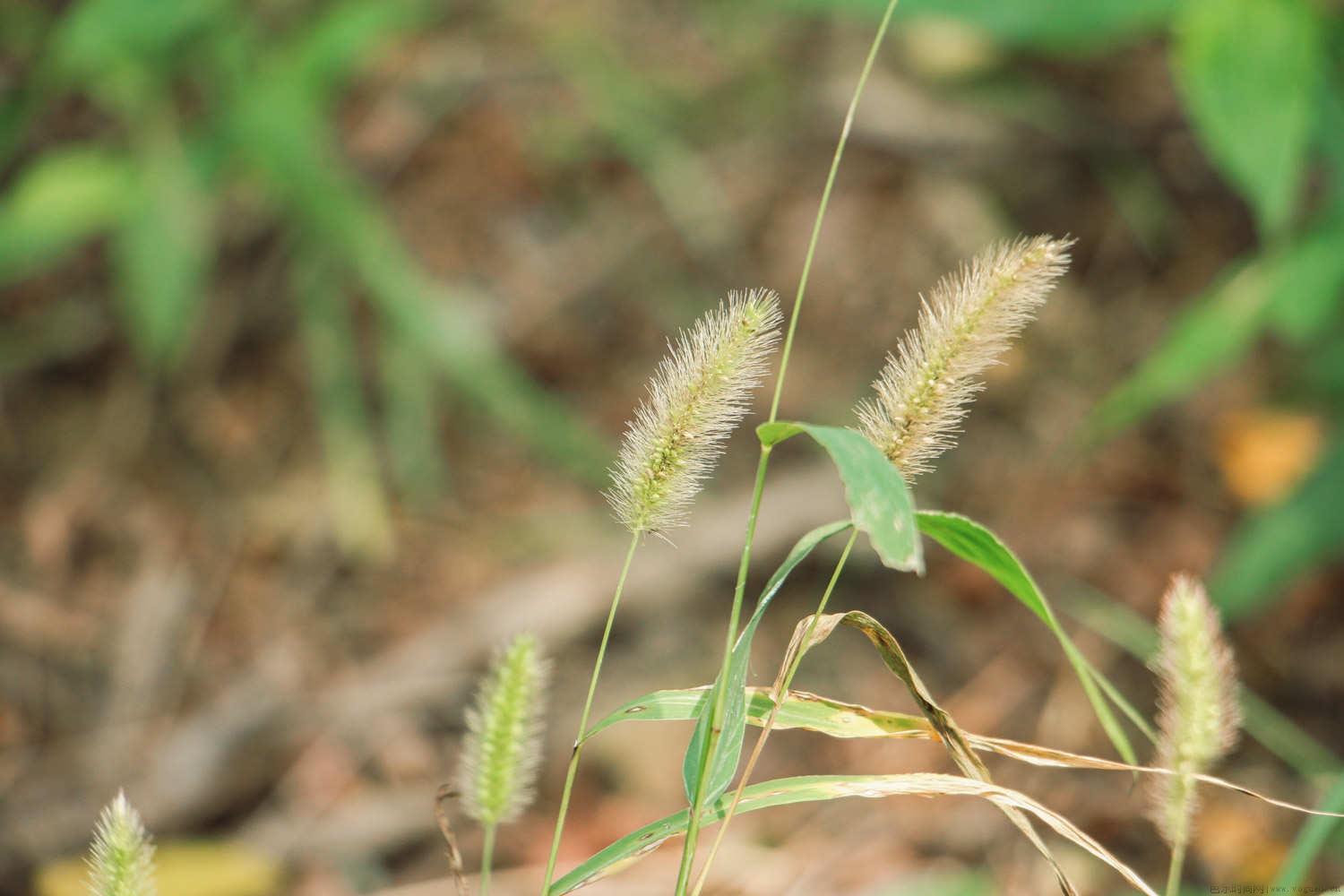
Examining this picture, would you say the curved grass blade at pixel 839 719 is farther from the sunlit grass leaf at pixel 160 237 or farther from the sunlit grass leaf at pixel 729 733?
the sunlit grass leaf at pixel 160 237

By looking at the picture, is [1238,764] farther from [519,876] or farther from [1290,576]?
[519,876]

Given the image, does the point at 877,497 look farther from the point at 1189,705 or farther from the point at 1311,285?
the point at 1311,285

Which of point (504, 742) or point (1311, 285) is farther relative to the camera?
point (1311, 285)

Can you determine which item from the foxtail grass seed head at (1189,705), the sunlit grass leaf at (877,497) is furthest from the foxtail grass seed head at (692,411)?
the foxtail grass seed head at (1189,705)

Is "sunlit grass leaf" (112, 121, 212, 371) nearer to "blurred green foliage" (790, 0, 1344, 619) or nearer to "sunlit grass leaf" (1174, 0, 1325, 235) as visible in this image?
"blurred green foliage" (790, 0, 1344, 619)

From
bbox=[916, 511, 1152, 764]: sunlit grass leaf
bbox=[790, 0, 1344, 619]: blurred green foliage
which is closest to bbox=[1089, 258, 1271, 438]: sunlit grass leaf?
bbox=[790, 0, 1344, 619]: blurred green foliage

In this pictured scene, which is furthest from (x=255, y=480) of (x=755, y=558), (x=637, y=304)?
(x=755, y=558)

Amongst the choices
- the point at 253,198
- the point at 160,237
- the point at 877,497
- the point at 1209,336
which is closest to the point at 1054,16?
the point at 1209,336
